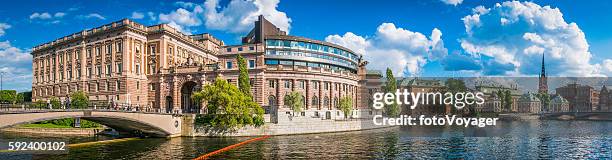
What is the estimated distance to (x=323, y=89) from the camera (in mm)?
107750

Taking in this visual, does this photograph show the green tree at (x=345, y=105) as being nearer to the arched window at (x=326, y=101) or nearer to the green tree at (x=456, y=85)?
the arched window at (x=326, y=101)

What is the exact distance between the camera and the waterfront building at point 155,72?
9494 cm

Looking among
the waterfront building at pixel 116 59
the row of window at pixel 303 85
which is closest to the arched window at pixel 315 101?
the row of window at pixel 303 85

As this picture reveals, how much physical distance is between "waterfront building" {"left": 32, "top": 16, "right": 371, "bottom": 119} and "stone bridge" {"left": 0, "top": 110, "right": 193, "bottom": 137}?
16576mm

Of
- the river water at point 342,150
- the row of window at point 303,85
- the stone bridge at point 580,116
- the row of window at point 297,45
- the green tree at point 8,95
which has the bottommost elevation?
the stone bridge at point 580,116

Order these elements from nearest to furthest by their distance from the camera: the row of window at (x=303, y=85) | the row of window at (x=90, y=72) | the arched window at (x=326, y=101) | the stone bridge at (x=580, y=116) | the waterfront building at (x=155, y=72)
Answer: the waterfront building at (x=155, y=72) → the row of window at (x=90, y=72) → the row of window at (x=303, y=85) → the arched window at (x=326, y=101) → the stone bridge at (x=580, y=116)

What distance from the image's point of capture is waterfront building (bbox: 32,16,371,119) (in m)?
94.9

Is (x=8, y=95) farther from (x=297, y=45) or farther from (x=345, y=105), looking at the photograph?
(x=345, y=105)

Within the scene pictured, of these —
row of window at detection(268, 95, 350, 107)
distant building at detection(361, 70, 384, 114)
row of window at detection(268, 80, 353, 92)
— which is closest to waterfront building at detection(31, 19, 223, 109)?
row of window at detection(268, 80, 353, 92)

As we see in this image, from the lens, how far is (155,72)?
9988 cm

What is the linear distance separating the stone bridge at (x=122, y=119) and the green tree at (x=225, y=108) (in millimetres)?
4677

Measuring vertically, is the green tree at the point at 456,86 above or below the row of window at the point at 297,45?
below

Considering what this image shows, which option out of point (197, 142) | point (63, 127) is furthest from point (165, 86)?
point (197, 142)
